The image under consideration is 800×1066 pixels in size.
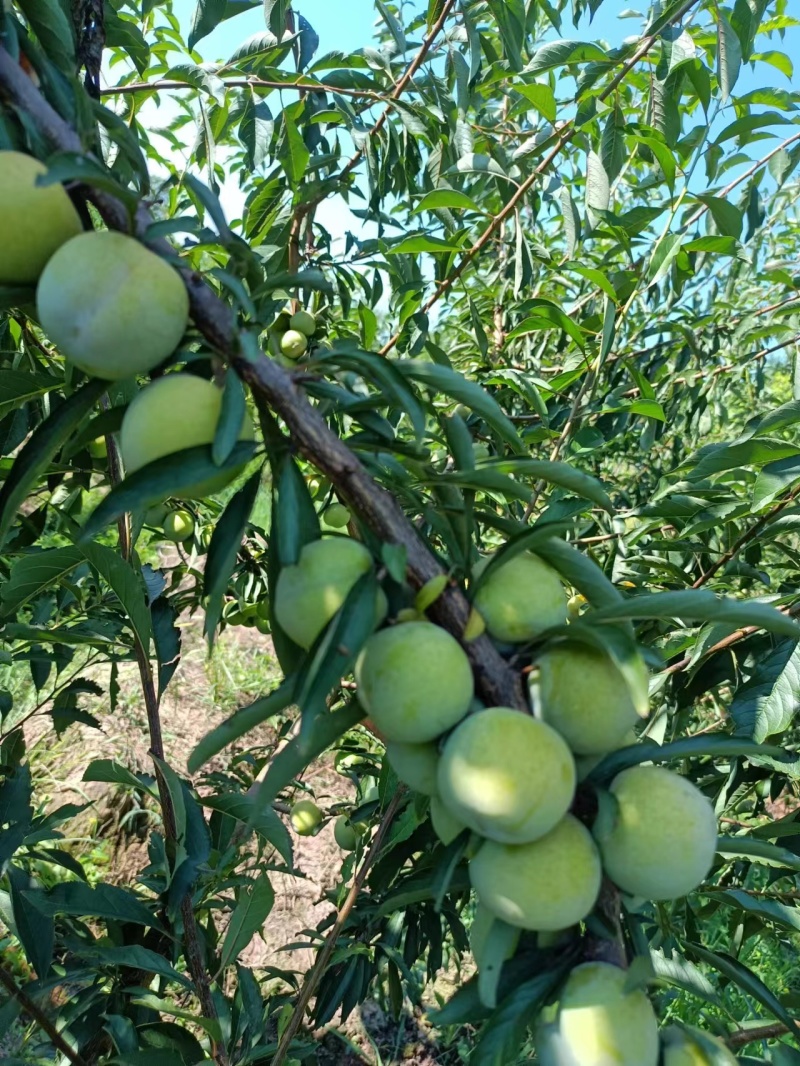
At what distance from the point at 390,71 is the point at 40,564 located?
1.37 metres

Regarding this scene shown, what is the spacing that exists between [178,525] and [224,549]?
1.15 m

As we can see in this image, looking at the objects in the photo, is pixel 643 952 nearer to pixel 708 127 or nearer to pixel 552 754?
pixel 552 754

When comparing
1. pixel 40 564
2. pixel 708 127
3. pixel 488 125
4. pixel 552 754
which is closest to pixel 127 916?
pixel 40 564

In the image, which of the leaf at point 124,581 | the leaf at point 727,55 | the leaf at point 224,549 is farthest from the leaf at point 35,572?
the leaf at point 727,55

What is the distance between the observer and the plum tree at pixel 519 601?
0.61 meters

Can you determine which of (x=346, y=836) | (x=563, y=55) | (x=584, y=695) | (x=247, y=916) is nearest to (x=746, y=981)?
(x=584, y=695)

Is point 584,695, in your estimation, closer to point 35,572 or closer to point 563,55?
point 35,572

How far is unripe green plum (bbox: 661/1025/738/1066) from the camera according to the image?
0.59 m

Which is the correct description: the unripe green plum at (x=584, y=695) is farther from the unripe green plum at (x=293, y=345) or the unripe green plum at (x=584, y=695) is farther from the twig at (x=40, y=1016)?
the unripe green plum at (x=293, y=345)

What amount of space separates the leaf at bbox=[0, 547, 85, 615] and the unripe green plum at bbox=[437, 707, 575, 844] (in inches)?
27.6

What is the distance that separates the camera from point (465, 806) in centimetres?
54

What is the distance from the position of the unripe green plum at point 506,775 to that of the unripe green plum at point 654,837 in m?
0.06

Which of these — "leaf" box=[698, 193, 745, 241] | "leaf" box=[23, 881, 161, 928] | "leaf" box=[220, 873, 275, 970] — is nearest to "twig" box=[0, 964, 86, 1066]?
"leaf" box=[23, 881, 161, 928]

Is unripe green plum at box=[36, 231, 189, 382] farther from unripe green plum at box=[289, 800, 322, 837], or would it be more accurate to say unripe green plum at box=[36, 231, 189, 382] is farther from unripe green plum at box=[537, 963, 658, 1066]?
unripe green plum at box=[289, 800, 322, 837]
